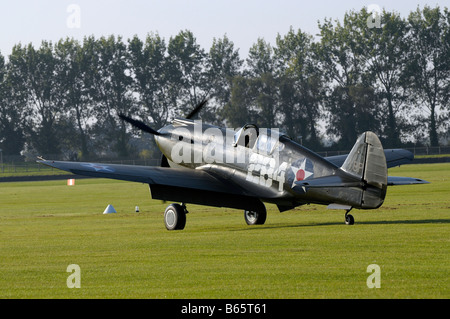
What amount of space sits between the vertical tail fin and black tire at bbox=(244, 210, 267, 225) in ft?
13.8

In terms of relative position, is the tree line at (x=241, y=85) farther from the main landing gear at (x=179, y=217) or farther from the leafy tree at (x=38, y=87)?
the main landing gear at (x=179, y=217)

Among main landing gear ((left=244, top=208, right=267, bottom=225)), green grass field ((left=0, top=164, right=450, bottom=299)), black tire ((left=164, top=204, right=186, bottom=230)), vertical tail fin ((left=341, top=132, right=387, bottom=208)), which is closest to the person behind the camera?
green grass field ((left=0, top=164, right=450, bottom=299))

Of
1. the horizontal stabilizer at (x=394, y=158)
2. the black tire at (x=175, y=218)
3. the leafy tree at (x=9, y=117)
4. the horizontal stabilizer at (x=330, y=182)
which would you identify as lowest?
the black tire at (x=175, y=218)

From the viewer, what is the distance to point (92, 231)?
2058cm

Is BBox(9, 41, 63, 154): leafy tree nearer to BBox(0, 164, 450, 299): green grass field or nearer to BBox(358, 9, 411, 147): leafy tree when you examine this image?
BBox(358, 9, 411, 147): leafy tree

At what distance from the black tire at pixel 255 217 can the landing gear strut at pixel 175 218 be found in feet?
6.01

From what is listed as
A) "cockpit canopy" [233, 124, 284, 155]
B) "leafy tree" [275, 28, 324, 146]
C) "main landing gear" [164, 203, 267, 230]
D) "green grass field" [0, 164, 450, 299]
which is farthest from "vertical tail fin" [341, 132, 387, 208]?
"leafy tree" [275, 28, 324, 146]

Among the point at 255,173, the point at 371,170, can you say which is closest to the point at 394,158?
the point at 255,173

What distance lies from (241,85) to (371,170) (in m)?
93.6

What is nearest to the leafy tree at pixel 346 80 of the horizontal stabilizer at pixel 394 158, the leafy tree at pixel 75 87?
the leafy tree at pixel 75 87

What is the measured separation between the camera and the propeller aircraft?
57.2 ft

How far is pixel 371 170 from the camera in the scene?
682 inches

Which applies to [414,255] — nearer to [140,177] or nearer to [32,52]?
[140,177]

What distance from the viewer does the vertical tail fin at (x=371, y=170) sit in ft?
56.5
